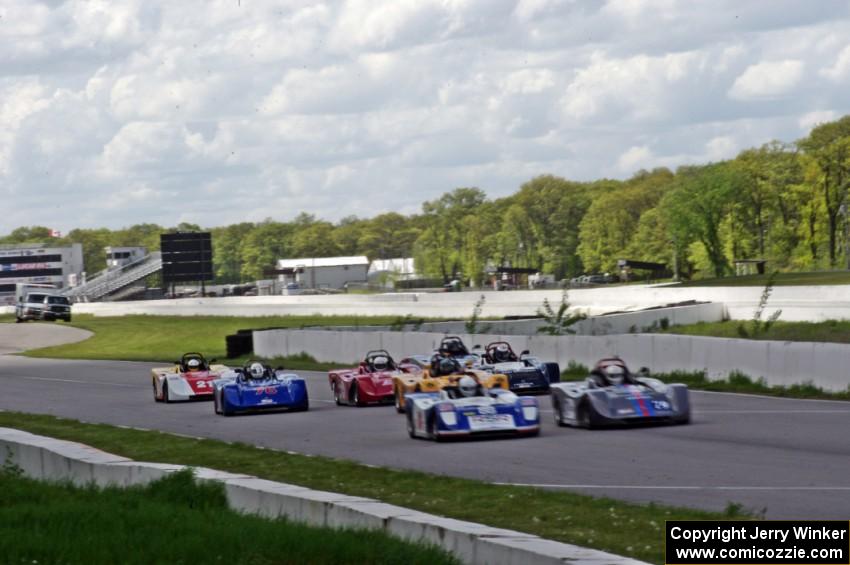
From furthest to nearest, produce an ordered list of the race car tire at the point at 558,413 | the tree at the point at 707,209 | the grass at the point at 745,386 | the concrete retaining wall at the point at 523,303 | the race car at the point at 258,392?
the tree at the point at 707,209
the concrete retaining wall at the point at 523,303
the race car at the point at 258,392
the grass at the point at 745,386
the race car tire at the point at 558,413

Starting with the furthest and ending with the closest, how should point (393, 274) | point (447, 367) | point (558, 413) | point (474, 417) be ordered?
point (393, 274)
point (447, 367)
point (558, 413)
point (474, 417)

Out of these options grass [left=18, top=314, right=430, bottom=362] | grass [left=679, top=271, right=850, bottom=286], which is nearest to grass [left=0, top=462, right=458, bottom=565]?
grass [left=18, top=314, right=430, bottom=362]

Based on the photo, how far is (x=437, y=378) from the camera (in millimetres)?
23500

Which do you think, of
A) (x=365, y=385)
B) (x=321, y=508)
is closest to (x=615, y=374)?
(x=365, y=385)

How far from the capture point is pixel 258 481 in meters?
12.5

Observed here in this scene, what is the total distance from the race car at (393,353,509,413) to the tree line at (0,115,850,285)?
78.0m

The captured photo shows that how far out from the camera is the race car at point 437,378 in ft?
75.8

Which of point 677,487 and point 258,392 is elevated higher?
point 258,392

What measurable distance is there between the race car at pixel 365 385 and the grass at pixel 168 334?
89.2 feet

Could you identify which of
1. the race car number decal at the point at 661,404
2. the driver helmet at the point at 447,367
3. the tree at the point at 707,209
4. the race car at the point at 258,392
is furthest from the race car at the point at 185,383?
the tree at the point at 707,209

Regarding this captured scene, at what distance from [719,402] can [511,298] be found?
43.2 meters

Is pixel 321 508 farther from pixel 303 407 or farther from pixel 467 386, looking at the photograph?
pixel 303 407

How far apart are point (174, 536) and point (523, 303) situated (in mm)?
56278

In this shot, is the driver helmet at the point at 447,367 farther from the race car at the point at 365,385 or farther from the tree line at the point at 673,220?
the tree line at the point at 673,220
